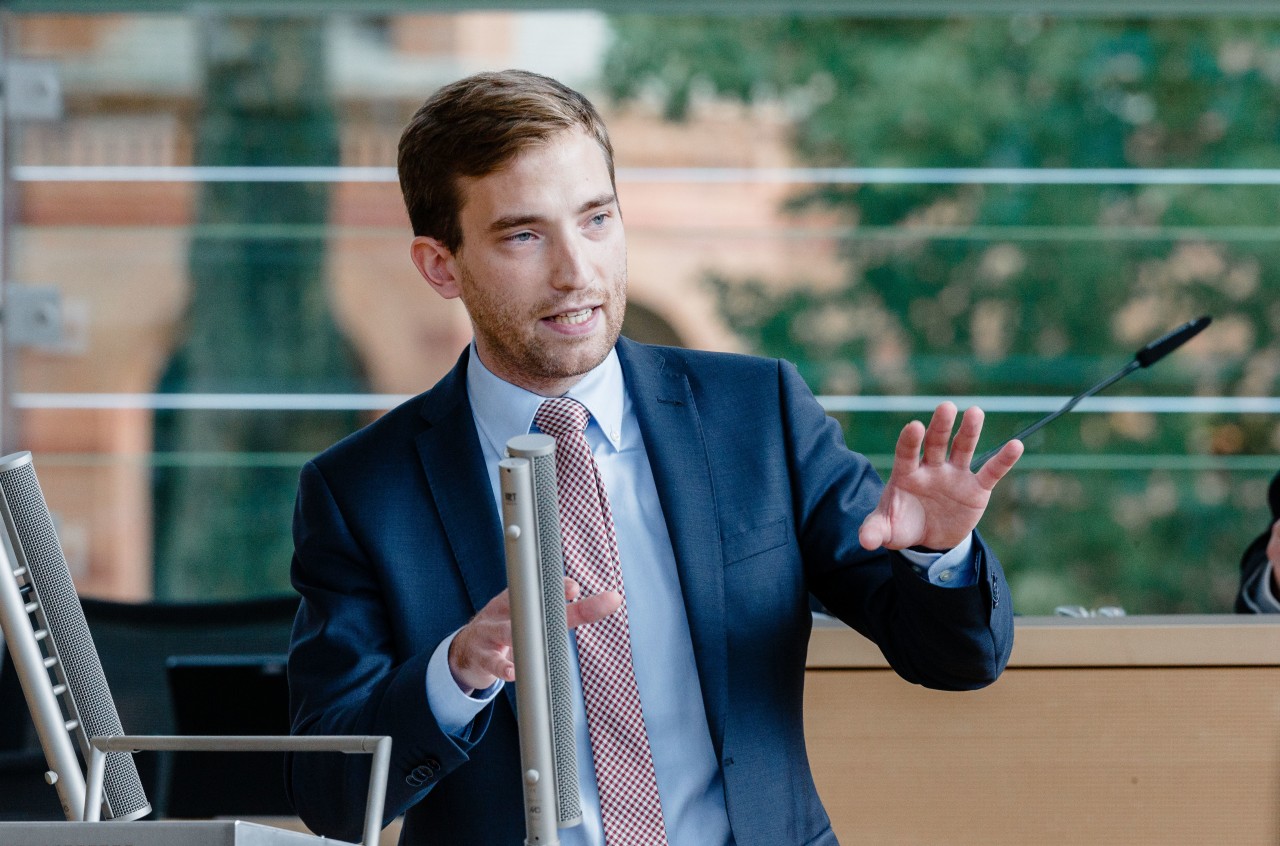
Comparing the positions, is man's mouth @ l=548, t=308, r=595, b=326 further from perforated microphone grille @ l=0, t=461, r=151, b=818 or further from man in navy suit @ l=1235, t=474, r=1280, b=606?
man in navy suit @ l=1235, t=474, r=1280, b=606

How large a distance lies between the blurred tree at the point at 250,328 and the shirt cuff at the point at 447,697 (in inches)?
132

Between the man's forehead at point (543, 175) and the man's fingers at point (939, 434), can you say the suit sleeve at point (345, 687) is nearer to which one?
the man's forehead at point (543, 175)

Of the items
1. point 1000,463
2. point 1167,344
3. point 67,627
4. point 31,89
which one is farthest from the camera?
point 31,89

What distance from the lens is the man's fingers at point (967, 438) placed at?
1.20 meters

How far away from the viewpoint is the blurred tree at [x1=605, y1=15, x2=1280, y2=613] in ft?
14.3

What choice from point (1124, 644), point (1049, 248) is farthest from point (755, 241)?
point (1124, 644)

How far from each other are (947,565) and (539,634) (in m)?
0.55

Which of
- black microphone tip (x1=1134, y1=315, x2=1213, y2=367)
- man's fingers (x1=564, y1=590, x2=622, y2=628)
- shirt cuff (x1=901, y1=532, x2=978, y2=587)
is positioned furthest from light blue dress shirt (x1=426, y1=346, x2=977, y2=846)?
black microphone tip (x1=1134, y1=315, x2=1213, y2=367)

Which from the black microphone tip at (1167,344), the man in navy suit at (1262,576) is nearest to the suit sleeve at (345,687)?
the black microphone tip at (1167,344)

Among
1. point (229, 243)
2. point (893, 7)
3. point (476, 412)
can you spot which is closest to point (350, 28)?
point (229, 243)

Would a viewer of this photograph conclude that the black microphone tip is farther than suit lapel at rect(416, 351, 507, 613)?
Yes

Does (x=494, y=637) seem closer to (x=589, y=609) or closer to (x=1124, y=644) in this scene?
(x=589, y=609)

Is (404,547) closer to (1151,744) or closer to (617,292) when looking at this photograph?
(617,292)

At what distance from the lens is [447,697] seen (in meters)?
1.24
